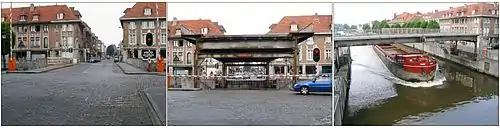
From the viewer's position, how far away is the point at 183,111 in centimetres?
552

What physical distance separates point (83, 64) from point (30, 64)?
519 mm

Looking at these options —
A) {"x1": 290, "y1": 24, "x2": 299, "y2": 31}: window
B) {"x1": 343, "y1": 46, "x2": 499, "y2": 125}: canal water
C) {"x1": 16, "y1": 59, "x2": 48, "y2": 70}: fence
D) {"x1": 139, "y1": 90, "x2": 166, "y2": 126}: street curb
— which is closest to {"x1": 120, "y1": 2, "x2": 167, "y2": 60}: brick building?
{"x1": 139, "y1": 90, "x2": 166, "y2": 126}: street curb

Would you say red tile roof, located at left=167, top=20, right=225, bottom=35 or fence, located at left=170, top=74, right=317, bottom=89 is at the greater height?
red tile roof, located at left=167, top=20, right=225, bottom=35

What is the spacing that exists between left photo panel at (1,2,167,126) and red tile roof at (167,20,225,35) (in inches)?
3.1

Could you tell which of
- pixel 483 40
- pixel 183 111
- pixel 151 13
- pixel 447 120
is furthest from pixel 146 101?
pixel 483 40

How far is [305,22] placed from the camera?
5312 mm

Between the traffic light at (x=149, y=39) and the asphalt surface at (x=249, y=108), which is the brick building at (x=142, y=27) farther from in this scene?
the asphalt surface at (x=249, y=108)

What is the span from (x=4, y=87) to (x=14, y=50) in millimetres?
378

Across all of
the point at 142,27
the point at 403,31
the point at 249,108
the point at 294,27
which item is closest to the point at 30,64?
the point at 142,27

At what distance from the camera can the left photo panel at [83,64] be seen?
5418 mm

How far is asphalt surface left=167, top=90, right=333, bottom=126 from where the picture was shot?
5.40 meters

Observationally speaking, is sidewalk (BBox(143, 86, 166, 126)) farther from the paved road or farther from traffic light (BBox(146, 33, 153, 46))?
traffic light (BBox(146, 33, 153, 46))

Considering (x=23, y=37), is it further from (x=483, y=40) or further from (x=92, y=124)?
(x=483, y=40)

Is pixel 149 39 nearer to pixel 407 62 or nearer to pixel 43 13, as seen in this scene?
pixel 43 13
